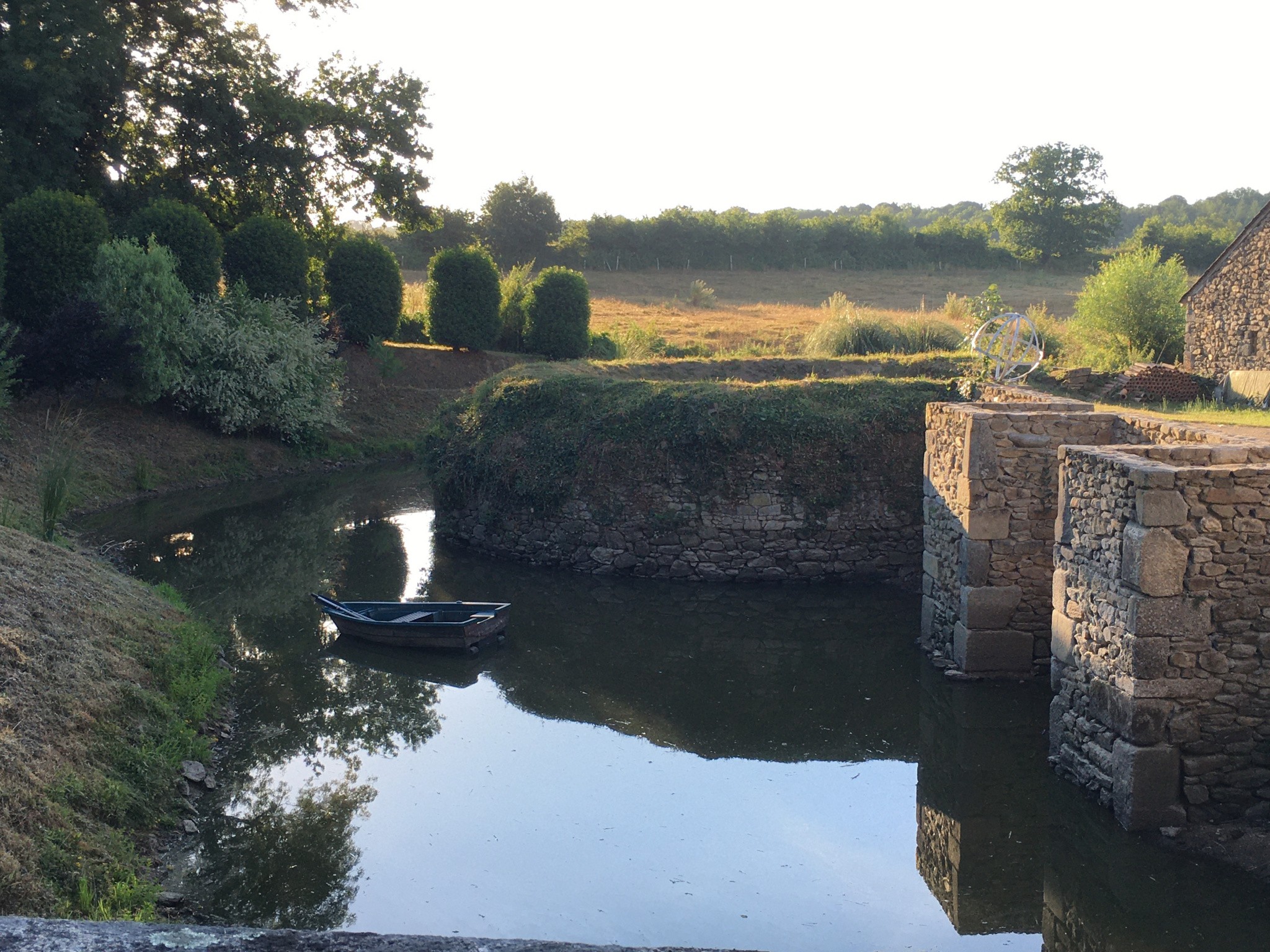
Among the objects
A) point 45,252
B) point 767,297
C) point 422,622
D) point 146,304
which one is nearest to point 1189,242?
point 767,297

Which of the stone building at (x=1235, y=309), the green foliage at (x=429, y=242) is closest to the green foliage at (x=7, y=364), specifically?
the stone building at (x=1235, y=309)

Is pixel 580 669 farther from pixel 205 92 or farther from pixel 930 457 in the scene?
pixel 205 92

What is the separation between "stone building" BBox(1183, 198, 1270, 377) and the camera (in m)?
19.7

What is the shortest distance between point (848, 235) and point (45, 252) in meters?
45.6

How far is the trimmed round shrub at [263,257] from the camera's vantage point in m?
26.1

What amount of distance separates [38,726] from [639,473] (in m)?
9.05

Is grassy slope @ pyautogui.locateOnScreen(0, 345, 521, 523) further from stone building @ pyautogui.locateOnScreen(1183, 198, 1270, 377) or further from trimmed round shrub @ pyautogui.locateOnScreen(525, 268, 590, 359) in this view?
stone building @ pyautogui.locateOnScreen(1183, 198, 1270, 377)

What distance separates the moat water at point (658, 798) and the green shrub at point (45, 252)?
10529 millimetres

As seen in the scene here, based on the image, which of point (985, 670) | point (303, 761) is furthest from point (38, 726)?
point (985, 670)

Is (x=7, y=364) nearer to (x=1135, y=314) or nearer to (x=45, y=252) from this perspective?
(x=45, y=252)

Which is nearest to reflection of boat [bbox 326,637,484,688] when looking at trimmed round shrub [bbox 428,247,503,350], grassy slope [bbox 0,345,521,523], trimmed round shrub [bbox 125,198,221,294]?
grassy slope [bbox 0,345,521,523]

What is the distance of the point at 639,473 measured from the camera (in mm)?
14867


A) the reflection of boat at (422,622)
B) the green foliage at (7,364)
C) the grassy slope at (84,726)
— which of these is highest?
the green foliage at (7,364)

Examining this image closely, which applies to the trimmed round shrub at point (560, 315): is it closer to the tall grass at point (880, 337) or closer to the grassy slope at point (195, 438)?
the grassy slope at point (195, 438)
